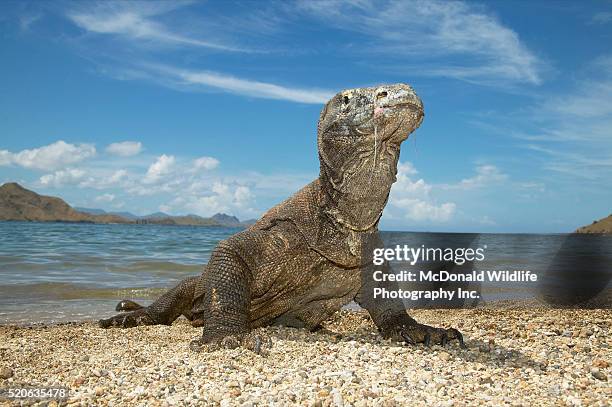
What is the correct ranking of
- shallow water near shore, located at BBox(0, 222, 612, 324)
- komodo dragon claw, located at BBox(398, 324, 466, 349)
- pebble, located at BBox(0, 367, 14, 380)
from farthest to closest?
shallow water near shore, located at BBox(0, 222, 612, 324) → komodo dragon claw, located at BBox(398, 324, 466, 349) → pebble, located at BBox(0, 367, 14, 380)

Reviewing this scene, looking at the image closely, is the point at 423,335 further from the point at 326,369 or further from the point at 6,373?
the point at 6,373

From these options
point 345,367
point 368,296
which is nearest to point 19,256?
point 368,296

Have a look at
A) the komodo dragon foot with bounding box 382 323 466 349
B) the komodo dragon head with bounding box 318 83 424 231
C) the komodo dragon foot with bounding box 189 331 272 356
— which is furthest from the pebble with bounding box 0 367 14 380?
the komodo dragon foot with bounding box 382 323 466 349

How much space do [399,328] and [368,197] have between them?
176cm

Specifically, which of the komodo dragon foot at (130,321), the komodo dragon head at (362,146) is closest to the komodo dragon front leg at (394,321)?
the komodo dragon head at (362,146)

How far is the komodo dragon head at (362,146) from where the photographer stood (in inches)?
233

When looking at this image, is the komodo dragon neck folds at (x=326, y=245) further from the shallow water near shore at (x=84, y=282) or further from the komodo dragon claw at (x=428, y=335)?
the shallow water near shore at (x=84, y=282)

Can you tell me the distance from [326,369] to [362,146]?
88.5 inches

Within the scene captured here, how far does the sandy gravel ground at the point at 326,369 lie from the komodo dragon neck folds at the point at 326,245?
11.6 inches

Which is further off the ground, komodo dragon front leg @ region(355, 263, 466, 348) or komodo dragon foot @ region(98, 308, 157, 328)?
komodo dragon front leg @ region(355, 263, 466, 348)

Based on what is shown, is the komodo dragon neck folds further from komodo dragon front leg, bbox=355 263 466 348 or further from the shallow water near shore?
the shallow water near shore

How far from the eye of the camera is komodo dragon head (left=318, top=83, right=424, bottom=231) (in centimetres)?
591

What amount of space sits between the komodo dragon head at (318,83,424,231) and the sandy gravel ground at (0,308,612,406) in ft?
5.05

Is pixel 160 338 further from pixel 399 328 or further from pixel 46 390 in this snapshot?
pixel 399 328
